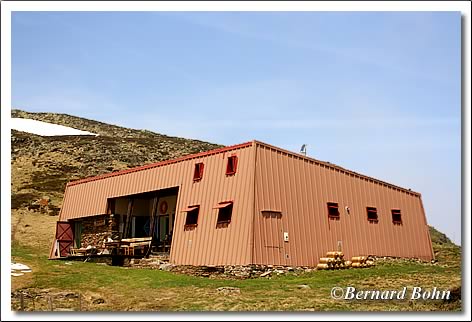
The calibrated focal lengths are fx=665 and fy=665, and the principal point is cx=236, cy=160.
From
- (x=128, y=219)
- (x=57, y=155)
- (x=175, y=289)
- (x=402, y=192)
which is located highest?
(x=57, y=155)

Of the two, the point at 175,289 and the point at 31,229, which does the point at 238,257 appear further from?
the point at 31,229

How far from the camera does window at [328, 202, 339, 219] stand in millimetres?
32844

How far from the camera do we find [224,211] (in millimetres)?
30688

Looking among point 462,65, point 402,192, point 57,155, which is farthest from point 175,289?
point 57,155

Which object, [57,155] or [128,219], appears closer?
[128,219]

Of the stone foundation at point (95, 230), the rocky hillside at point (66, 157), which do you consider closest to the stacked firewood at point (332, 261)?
the stone foundation at point (95, 230)

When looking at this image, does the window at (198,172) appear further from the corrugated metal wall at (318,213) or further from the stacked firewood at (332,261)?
the stacked firewood at (332,261)

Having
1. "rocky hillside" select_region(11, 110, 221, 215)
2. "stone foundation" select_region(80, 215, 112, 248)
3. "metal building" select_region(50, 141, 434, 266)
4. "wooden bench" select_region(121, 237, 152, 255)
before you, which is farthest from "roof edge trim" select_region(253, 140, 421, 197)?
"rocky hillside" select_region(11, 110, 221, 215)

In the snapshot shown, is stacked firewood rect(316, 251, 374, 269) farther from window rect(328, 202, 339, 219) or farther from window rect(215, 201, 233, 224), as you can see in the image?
window rect(215, 201, 233, 224)

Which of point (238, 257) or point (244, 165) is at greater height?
point (244, 165)

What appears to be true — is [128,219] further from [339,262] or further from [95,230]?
[339,262]

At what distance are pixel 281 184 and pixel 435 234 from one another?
38550 millimetres

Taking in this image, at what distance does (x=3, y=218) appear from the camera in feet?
70.7

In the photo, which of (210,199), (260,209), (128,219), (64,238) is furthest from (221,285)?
(64,238)
